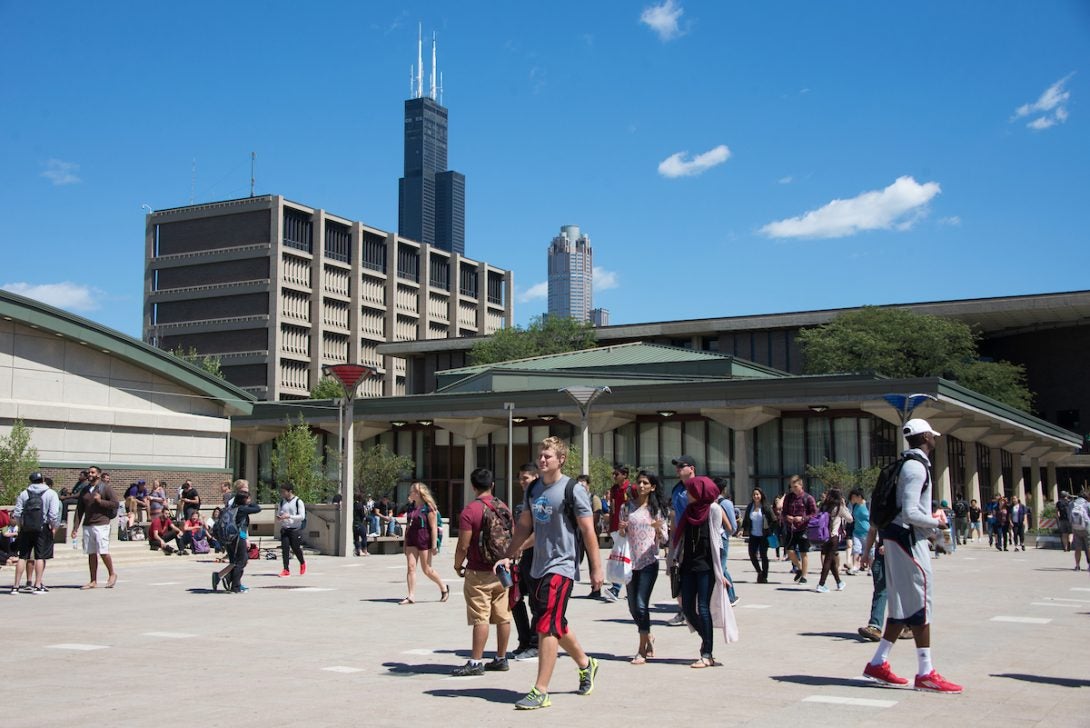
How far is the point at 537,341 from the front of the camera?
8894 centimetres

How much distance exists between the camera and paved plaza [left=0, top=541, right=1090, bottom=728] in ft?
24.9

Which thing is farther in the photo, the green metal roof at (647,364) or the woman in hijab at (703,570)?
the green metal roof at (647,364)

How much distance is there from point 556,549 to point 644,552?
2.81 m

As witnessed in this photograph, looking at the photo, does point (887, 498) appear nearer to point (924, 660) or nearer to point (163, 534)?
point (924, 660)

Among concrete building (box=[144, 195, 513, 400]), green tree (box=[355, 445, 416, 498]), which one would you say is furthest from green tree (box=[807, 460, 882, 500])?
concrete building (box=[144, 195, 513, 400])

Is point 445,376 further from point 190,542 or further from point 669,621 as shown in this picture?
point 669,621

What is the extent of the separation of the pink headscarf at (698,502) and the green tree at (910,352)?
5878 centimetres

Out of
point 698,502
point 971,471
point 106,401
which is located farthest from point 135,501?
point 971,471

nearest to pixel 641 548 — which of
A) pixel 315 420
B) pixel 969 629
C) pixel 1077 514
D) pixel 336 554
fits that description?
pixel 969 629

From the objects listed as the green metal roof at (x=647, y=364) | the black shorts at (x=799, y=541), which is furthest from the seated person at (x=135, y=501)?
the green metal roof at (x=647, y=364)

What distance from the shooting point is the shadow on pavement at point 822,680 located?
28.8 ft

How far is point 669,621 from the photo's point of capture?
1359 centimetres

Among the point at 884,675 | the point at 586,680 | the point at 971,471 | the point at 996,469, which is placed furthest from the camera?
the point at 996,469

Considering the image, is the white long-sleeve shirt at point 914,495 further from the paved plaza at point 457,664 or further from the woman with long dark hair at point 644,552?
the woman with long dark hair at point 644,552
